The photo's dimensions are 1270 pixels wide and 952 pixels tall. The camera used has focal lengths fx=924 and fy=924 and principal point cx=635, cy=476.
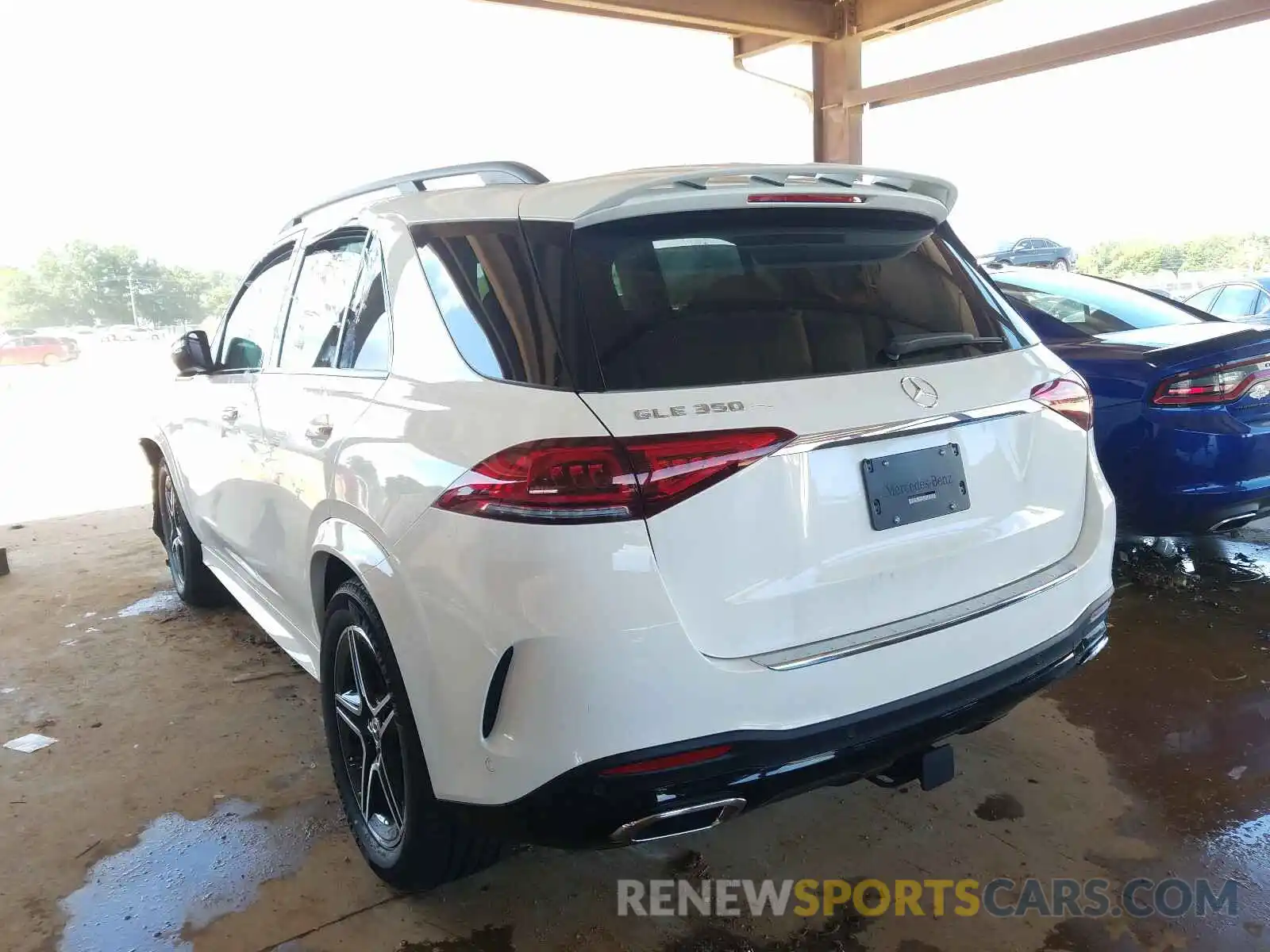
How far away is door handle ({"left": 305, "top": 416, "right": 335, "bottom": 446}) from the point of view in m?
2.22

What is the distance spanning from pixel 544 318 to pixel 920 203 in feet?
3.16

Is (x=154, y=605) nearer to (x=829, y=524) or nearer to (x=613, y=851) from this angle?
(x=613, y=851)

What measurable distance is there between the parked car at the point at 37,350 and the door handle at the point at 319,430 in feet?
25.2

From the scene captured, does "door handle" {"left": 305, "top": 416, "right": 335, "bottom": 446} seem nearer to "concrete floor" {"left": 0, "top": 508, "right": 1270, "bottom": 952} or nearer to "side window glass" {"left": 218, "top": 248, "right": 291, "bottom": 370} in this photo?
"side window glass" {"left": 218, "top": 248, "right": 291, "bottom": 370}

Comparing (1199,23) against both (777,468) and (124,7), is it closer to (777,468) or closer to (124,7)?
(777,468)

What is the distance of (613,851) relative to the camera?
2363 mm

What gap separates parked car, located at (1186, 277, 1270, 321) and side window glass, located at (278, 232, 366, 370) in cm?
713

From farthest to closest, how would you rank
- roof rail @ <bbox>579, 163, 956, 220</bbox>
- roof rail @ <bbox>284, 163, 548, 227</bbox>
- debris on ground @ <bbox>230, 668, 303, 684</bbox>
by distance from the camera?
1. debris on ground @ <bbox>230, 668, 303, 684</bbox>
2. roof rail @ <bbox>284, 163, 548, 227</bbox>
3. roof rail @ <bbox>579, 163, 956, 220</bbox>

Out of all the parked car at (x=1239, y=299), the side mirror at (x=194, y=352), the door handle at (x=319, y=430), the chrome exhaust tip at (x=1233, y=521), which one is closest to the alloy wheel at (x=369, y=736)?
the door handle at (x=319, y=430)

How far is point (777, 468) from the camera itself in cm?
159

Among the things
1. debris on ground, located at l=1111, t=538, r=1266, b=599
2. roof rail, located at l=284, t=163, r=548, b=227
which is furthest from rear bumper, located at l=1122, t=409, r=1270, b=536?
roof rail, located at l=284, t=163, r=548, b=227

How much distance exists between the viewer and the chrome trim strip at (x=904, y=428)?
5.32ft

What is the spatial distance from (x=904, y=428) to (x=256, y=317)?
2465mm

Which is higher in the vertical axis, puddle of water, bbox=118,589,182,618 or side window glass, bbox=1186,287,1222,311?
side window glass, bbox=1186,287,1222,311
